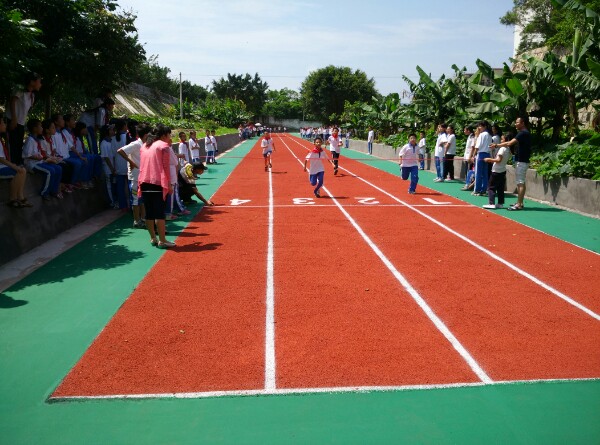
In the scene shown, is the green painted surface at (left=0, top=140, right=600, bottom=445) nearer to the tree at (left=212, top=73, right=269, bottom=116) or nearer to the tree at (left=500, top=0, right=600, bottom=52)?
the tree at (left=500, top=0, right=600, bottom=52)

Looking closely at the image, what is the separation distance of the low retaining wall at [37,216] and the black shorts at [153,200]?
1.93 metres

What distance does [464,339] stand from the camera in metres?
5.50

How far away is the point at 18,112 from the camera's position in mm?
9758

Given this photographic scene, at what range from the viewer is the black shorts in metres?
8.91

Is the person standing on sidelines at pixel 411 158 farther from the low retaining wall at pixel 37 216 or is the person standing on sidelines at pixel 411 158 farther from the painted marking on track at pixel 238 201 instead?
the low retaining wall at pixel 37 216

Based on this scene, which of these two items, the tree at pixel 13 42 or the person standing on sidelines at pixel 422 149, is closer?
the tree at pixel 13 42

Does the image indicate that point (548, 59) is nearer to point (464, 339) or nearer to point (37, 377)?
point (464, 339)

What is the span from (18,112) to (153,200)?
10.6ft

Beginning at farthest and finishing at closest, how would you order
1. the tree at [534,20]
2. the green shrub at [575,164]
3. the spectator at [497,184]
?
the tree at [534,20], the spectator at [497,184], the green shrub at [575,164]

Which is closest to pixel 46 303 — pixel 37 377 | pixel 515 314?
pixel 37 377

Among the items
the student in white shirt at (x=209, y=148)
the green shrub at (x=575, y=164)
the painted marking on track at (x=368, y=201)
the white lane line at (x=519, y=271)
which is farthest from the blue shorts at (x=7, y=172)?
the student in white shirt at (x=209, y=148)

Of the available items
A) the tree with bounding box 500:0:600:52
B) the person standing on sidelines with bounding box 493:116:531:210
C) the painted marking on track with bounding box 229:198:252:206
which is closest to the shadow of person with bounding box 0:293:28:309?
the painted marking on track with bounding box 229:198:252:206

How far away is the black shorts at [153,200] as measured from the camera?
8.91 meters

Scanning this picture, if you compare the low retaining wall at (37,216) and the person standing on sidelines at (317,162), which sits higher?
the person standing on sidelines at (317,162)
